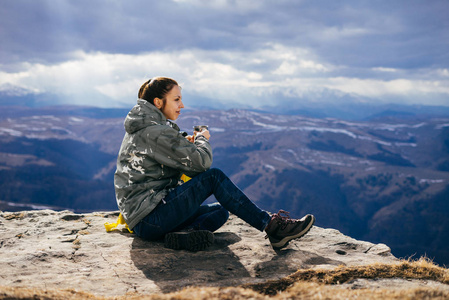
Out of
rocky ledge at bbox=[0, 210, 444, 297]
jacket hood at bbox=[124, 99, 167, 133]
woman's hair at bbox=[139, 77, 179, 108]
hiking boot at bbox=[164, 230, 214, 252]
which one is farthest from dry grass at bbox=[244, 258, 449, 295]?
woman's hair at bbox=[139, 77, 179, 108]

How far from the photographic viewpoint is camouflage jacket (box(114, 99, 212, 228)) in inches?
225

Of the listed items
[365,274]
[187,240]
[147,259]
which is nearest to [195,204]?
[187,240]

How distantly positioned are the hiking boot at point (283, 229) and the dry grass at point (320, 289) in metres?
1.12

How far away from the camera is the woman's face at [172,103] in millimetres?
6139

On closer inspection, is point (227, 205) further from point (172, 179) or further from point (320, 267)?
point (320, 267)

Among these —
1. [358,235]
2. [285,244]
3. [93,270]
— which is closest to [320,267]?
[285,244]

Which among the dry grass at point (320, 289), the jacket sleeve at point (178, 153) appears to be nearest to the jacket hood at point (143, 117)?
the jacket sleeve at point (178, 153)

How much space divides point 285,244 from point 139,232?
9.35 feet

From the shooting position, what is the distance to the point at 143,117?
5.80 metres

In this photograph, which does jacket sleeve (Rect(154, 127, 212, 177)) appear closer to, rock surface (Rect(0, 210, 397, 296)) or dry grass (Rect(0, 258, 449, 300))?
rock surface (Rect(0, 210, 397, 296))

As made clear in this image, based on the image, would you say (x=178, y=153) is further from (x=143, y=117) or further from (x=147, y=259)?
(x=147, y=259)

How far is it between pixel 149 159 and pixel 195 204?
3.80 ft

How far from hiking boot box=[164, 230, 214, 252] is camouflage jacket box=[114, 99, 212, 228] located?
0.74 meters

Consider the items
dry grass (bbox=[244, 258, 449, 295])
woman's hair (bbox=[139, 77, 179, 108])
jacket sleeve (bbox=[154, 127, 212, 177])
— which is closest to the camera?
dry grass (bbox=[244, 258, 449, 295])
